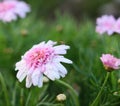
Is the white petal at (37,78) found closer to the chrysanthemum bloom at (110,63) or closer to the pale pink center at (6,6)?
the chrysanthemum bloom at (110,63)

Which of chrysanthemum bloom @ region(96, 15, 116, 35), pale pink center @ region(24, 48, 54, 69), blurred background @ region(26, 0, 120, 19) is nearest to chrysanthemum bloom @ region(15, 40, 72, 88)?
pale pink center @ region(24, 48, 54, 69)

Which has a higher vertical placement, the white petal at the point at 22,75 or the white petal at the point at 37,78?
the white petal at the point at 22,75

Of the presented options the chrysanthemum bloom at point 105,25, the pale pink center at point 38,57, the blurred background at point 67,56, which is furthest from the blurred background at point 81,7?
the pale pink center at point 38,57

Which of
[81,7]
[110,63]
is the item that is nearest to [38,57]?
[110,63]

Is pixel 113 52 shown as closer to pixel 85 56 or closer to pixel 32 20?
pixel 85 56

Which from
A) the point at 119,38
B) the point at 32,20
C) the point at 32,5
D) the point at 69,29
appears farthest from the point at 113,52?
the point at 32,5

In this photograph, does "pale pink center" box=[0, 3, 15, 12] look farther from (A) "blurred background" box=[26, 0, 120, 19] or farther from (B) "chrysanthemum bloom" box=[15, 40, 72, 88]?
(A) "blurred background" box=[26, 0, 120, 19]
